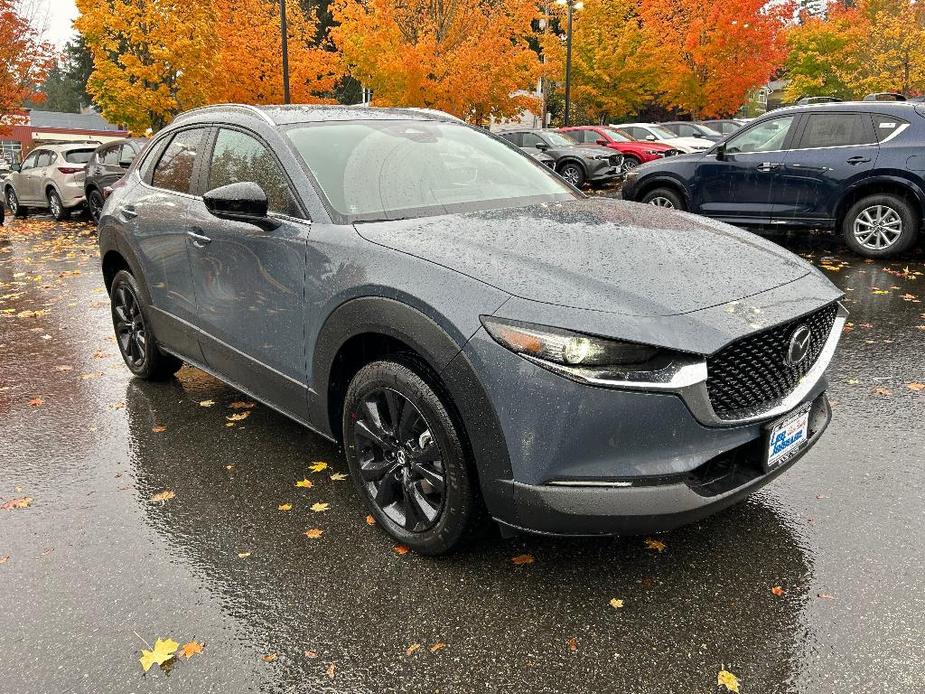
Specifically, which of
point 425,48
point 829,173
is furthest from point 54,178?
point 829,173

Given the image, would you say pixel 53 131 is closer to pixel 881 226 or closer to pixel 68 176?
pixel 68 176

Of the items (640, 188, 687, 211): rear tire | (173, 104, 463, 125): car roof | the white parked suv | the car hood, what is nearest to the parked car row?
the white parked suv

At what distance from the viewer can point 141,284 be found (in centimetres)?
486

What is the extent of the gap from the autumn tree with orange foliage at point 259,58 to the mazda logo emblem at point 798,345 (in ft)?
71.9

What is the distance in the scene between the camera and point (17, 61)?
21719 mm

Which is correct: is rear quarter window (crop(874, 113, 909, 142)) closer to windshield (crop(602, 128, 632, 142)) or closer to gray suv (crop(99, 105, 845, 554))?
gray suv (crop(99, 105, 845, 554))

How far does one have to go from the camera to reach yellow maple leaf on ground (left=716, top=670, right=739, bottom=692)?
2410 millimetres

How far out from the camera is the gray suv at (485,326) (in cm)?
247

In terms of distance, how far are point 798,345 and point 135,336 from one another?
14.4 feet

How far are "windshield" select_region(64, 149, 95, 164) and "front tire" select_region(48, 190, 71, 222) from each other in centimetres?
87

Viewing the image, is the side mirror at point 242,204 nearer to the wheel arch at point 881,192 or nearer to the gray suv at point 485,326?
the gray suv at point 485,326

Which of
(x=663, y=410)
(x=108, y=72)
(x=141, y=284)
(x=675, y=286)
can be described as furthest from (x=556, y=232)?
(x=108, y=72)

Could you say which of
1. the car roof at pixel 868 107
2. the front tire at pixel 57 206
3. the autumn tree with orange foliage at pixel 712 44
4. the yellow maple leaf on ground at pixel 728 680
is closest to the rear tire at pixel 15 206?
the front tire at pixel 57 206

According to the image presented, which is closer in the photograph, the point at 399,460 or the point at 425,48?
the point at 399,460
